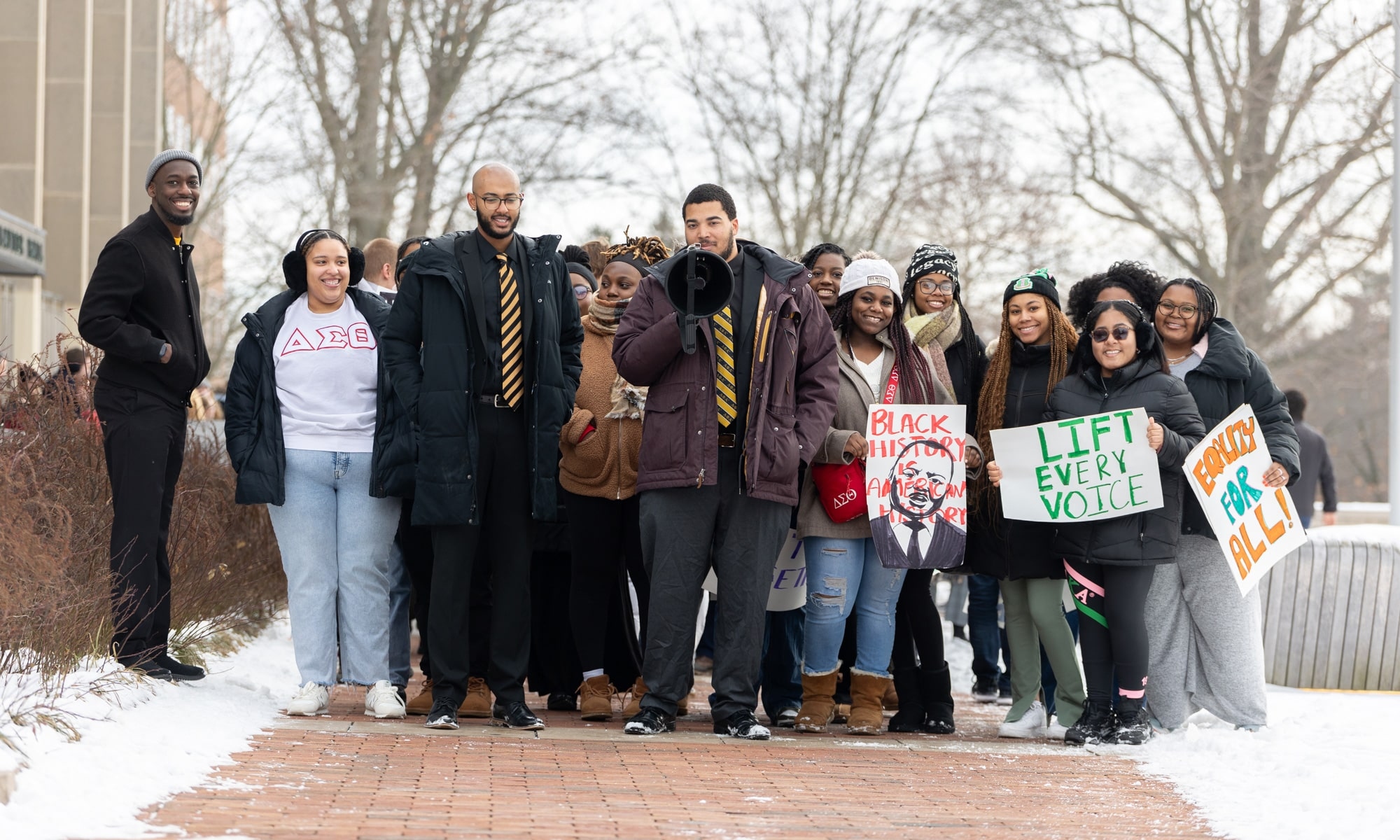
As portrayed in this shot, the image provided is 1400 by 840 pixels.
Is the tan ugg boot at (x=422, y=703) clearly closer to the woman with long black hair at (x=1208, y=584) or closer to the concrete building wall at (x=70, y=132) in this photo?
the woman with long black hair at (x=1208, y=584)

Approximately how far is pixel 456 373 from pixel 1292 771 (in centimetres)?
364

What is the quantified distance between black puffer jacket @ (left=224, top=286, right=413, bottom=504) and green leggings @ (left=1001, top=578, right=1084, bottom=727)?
9.21 feet

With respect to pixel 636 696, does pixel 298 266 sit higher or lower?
higher

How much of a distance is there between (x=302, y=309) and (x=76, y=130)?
43.7ft

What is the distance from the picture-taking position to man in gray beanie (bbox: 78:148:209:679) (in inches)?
264

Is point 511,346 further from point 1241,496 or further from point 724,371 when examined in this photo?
point 1241,496

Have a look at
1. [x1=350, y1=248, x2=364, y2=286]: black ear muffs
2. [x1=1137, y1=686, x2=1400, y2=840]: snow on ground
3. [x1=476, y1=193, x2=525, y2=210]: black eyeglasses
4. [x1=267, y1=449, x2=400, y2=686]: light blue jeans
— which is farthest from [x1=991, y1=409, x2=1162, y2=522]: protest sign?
[x1=350, y1=248, x2=364, y2=286]: black ear muffs

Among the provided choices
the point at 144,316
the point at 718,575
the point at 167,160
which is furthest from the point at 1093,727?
the point at 167,160

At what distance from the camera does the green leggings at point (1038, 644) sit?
7168 millimetres

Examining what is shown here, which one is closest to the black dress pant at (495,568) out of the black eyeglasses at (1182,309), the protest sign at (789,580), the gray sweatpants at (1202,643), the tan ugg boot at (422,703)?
the tan ugg boot at (422,703)

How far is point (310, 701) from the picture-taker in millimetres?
6812

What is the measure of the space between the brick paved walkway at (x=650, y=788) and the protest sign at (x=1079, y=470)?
1047mm

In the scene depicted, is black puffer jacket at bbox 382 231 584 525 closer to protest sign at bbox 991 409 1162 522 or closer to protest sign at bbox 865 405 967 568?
protest sign at bbox 865 405 967 568

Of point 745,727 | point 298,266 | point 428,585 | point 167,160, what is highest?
point 167,160
